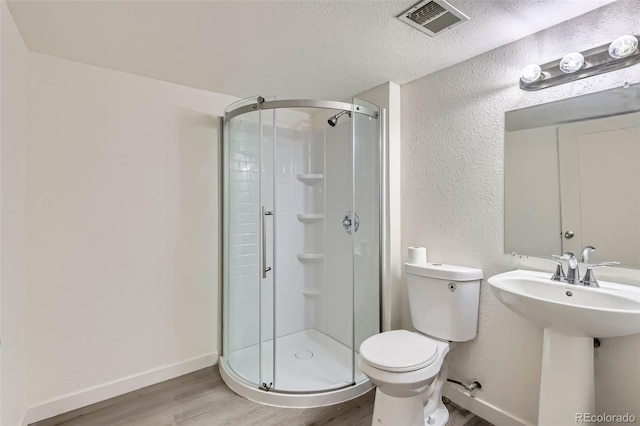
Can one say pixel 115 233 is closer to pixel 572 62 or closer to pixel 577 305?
pixel 577 305

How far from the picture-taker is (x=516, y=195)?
169 cm

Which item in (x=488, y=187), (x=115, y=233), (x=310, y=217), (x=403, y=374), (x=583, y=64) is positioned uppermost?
(x=583, y=64)

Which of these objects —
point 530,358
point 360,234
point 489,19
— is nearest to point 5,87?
point 360,234

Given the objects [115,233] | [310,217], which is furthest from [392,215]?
[115,233]

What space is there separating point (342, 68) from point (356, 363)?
1.97 m

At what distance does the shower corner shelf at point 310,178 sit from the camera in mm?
2686

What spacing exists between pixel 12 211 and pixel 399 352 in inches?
79.7

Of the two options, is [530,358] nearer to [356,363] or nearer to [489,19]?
[356,363]

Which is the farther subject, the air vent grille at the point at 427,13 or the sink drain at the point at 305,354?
the sink drain at the point at 305,354

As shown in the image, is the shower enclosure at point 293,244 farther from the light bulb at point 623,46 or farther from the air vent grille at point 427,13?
the light bulb at point 623,46

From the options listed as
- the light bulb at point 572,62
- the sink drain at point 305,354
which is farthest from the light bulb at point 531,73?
the sink drain at point 305,354

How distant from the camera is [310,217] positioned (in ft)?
9.03

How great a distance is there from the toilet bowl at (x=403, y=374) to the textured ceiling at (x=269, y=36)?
163cm

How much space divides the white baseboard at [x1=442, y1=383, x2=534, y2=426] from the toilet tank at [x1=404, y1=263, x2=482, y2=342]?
1.29 ft
